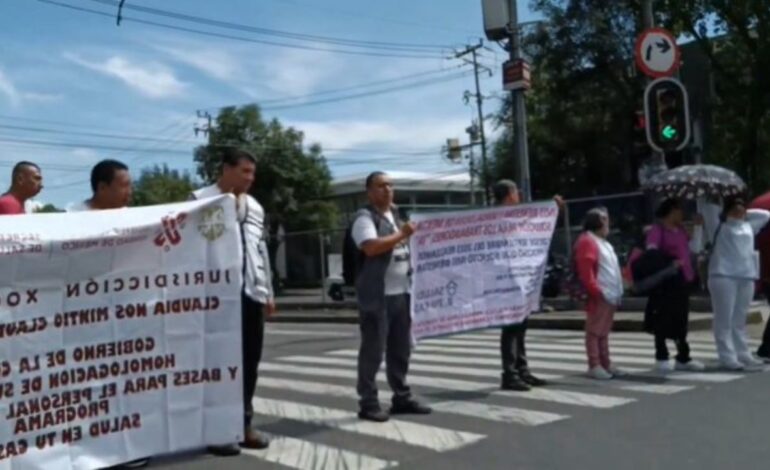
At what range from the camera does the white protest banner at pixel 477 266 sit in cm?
817

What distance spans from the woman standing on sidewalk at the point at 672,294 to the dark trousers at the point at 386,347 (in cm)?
304

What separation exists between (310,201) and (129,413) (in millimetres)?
35929

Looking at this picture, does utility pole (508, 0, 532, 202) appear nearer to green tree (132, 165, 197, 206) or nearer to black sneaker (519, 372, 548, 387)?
black sneaker (519, 372, 548, 387)

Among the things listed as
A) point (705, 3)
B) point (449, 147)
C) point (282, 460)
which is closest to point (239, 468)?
point (282, 460)

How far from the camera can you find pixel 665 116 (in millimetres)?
13461

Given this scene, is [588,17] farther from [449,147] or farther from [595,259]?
[449,147]

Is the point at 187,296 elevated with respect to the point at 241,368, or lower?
elevated

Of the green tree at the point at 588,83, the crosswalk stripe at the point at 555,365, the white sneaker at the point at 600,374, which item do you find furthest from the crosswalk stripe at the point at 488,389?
the green tree at the point at 588,83

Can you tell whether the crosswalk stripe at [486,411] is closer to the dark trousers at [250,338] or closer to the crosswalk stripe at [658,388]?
the crosswalk stripe at [658,388]

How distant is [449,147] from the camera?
57156mm

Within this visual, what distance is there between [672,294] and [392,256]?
3382mm

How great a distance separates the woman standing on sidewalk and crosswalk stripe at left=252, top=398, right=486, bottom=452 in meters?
3.28

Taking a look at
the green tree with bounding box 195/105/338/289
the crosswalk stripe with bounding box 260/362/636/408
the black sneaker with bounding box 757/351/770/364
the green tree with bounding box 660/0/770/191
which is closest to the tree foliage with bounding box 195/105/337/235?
the green tree with bounding box 195/105/338/289

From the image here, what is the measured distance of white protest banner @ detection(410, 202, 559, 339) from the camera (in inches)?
322
